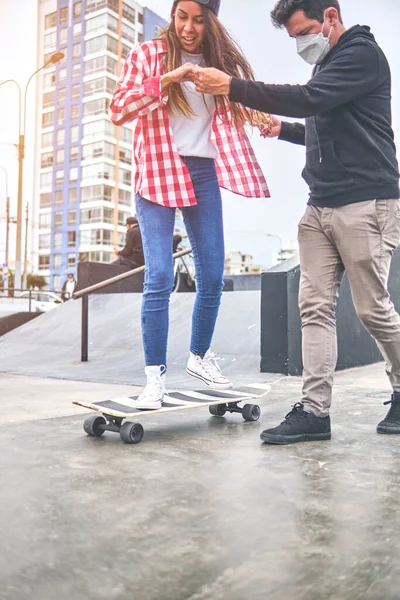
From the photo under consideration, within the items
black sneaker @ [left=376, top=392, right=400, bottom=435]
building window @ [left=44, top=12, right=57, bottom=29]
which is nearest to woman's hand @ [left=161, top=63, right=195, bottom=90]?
black sneaker @ [left=376, top=392, right=400, bottom=435]

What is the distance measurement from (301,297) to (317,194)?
1.31ft

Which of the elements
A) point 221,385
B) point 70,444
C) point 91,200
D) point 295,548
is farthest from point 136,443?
point 91,200

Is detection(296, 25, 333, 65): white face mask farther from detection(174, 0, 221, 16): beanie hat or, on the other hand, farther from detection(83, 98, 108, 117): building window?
detection(83, 98, 108, 117): building window

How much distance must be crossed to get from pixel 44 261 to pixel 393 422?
60323 mm

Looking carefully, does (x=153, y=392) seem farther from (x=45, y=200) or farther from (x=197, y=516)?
(x=45, y=200)

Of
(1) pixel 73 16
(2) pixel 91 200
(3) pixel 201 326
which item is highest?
(1) pixel 73 16

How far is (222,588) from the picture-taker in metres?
0.99

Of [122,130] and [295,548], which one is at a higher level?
[122,130]

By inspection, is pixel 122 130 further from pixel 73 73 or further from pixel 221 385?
pixel 221 385

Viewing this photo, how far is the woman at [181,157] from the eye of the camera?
2459 millimetres

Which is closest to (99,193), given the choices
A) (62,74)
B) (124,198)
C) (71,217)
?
(124,198)

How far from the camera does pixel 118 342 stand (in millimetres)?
5953

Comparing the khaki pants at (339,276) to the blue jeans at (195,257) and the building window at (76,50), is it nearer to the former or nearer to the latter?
the blue jeans at (195,257)

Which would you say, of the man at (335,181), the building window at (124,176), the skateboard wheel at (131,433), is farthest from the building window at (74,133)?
the skateboard wheel at (131,433)
